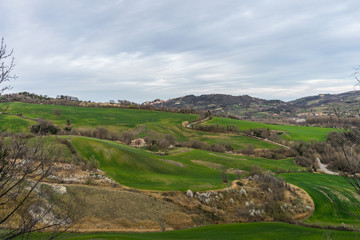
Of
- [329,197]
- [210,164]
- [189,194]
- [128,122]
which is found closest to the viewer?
[189,194]

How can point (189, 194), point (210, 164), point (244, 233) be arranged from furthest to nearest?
point (210, 164), point (189, 194), point (244, 233)

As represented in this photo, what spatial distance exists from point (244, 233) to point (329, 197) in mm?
23879

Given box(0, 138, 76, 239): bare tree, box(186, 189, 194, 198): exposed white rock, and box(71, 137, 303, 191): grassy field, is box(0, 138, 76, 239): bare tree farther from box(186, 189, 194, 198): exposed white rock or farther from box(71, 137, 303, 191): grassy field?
box(186, 189, 194, 198): exposed white rock

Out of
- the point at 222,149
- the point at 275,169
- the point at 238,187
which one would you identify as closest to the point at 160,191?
the point at 238,187

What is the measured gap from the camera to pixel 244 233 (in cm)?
2406

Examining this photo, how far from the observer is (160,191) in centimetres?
3294

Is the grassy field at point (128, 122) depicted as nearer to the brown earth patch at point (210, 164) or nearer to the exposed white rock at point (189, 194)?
the brown earth patch at point (210, 164)

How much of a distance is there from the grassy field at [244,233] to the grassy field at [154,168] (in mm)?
9954

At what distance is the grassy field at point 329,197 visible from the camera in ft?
105

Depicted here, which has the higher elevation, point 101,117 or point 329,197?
point 101,117

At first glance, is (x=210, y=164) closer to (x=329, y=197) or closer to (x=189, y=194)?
(x=189, y=194)

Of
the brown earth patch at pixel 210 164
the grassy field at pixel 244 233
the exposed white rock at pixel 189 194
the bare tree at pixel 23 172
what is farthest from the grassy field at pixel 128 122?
the bare tree at pixel 23 172

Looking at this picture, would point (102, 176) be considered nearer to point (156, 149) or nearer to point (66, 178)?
point (66, 178)

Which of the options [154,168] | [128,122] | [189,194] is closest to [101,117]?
[128,122]
